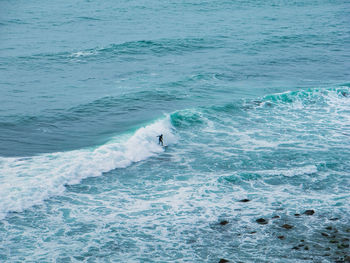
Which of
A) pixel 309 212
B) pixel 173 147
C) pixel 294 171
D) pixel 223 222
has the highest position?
pixel 173 147

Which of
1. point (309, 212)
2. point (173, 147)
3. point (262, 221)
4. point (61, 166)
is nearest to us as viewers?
point (262, 221)

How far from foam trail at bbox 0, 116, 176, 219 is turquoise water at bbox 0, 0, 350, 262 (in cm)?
8

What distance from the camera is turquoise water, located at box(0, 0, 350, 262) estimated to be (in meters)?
15.8

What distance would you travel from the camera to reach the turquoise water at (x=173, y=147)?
15.8 m

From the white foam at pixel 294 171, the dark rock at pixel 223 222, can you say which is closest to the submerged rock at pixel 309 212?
the dark rock at pixel 223 222

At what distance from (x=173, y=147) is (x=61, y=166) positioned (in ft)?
19.9

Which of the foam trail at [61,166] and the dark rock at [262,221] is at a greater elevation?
the foam trail at [61,166]

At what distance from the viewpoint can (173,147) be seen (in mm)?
24109

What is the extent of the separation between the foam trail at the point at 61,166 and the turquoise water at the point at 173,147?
0.26 ft

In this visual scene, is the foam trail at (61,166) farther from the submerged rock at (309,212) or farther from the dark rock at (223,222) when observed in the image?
the submerged rock at (309,212)

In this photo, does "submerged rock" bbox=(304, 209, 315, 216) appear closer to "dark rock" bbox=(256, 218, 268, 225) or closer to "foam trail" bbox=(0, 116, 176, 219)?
"dark rock" bbox=(256, 218, 268, 225)

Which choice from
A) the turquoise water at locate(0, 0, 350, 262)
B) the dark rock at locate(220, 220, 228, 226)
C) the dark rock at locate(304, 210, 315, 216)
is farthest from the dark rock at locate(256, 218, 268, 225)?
the dark rock at locate(304, 210, 315, 216)

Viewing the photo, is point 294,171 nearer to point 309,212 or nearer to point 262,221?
point 309,212

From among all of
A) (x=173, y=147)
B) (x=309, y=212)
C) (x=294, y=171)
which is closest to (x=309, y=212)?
(x=309, y=212)
